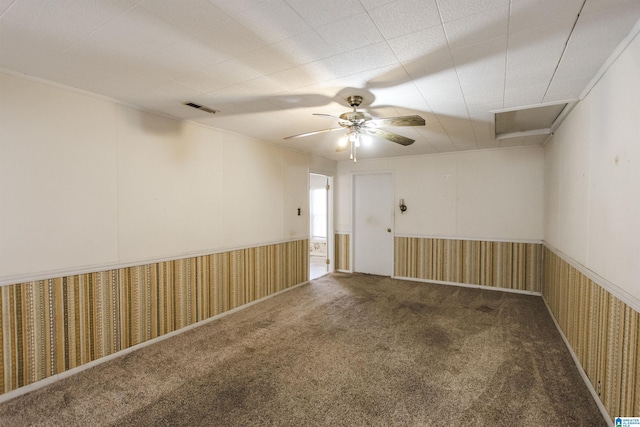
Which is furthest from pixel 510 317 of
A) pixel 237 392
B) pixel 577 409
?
pixel 237 392

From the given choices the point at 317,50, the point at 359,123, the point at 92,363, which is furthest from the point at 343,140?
the point at 92,363

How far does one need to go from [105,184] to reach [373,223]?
4531 millimetres

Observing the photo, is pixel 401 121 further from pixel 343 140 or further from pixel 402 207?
pixel 402 207

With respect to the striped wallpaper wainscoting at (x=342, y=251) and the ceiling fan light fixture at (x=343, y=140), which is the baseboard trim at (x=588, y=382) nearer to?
A: the ceiling fan light fixture at (x=343, y=140)

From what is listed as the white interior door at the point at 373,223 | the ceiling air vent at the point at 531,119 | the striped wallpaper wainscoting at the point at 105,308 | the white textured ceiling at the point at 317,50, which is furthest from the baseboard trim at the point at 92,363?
the ceiling air vent at the point at 531,119

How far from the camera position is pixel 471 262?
527 cm

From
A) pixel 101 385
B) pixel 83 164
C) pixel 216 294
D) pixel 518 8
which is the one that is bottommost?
pixel 101 385

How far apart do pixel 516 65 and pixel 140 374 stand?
3.75 metres

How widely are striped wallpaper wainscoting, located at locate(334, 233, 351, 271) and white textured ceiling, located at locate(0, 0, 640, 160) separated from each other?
3.65 metres

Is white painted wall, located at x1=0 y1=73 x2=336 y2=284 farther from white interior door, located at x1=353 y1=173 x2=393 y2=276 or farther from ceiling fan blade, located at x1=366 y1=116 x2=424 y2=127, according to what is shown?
white interior door, located at x1=353 y1=173 x2=393 y2=276

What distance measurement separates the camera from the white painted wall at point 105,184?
2.30m

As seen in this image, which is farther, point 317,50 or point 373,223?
point 373,223

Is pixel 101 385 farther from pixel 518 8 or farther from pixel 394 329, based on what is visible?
pixel 518 8

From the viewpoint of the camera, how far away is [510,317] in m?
3.84
